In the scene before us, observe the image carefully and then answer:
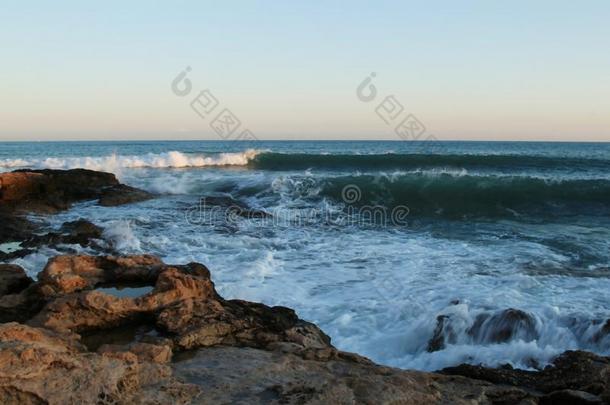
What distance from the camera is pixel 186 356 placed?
3838mm

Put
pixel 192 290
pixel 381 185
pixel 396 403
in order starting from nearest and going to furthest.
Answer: pixel 396 403 < pixel 192 290 < pixel 381 185

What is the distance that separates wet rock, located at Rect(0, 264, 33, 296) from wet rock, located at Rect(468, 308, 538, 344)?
4.38 metres

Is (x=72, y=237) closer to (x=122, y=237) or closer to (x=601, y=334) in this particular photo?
(x=122, y=237)

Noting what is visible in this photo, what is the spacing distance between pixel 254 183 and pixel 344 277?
12.1 metres

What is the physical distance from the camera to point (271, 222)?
1242 centimetres

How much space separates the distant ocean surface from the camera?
551 cm

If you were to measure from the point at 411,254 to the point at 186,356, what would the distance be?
606cm

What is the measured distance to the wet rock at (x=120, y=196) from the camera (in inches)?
559

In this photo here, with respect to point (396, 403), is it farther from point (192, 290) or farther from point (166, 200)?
point (166, 200)

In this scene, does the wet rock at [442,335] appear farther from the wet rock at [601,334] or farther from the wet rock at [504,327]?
the wet rock at [601,334]

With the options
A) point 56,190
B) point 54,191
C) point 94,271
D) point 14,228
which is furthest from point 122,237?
point 56,190

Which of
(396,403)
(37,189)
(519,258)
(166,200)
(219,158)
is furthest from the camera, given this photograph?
(219,158)

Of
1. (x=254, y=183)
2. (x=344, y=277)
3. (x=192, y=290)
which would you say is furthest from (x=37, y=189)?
(x=192, y=290)

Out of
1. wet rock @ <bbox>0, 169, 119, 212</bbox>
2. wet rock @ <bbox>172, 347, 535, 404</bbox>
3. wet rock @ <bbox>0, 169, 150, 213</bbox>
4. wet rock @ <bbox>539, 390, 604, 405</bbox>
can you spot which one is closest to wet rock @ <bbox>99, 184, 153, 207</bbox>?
wet rock @ <bbox>0, 169, 150, 213</bbox>
